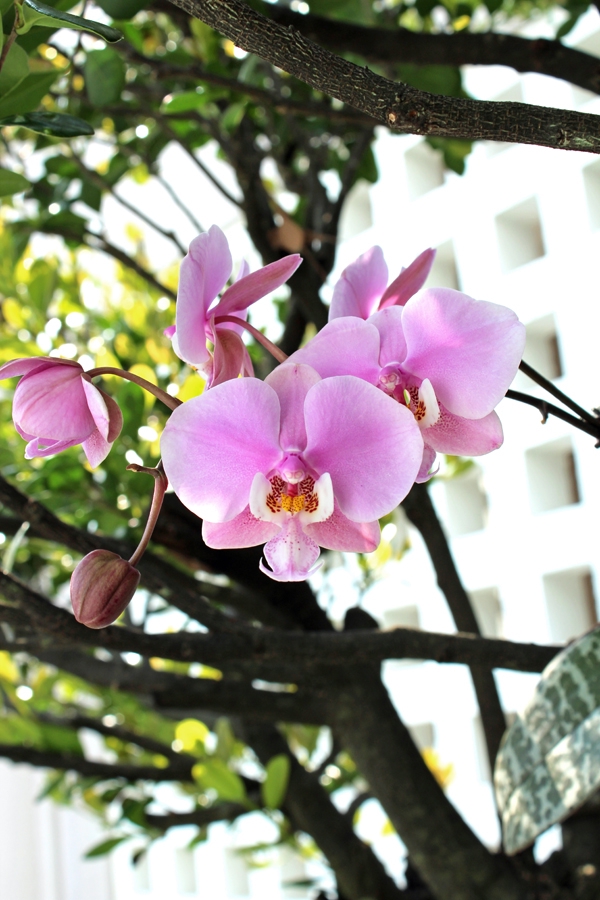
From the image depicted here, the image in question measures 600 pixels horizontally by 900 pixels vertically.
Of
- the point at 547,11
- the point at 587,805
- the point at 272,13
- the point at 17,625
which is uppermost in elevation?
the point at 547,11

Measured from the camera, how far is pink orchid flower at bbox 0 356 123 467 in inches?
10.3

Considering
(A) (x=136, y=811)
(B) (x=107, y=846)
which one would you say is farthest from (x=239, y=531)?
(B) (x=107, y=846)

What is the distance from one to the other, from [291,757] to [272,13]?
26.4 inches

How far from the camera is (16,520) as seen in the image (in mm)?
538

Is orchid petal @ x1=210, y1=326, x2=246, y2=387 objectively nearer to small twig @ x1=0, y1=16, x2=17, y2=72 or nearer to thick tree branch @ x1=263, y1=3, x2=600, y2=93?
small twig @ x1=0, y1=16, x2=17, y2=72

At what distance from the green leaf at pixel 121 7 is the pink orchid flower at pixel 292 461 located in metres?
0.26

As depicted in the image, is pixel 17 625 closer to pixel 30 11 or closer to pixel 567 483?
pixel 30 11

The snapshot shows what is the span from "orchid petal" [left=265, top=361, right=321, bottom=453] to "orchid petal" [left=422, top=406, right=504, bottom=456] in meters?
0.05

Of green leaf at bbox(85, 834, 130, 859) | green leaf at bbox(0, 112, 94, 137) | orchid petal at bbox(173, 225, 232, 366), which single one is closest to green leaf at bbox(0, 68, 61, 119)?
green leaf at bbox(0, 112, 94, 137)

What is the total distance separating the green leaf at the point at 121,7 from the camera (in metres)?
0.40

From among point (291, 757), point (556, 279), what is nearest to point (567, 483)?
point (556, 279)

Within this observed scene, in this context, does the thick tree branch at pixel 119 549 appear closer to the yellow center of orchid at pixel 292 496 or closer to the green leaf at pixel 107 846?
the yellow center of orchid at pixel 292 496

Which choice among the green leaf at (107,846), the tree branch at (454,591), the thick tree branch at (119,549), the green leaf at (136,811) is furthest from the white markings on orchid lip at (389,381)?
the green leaf at (107,846)

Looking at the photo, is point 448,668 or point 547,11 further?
point 448,668
